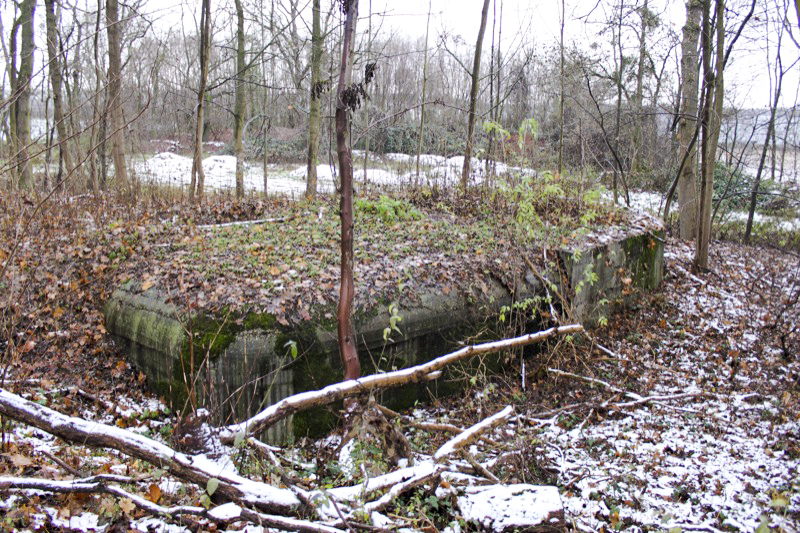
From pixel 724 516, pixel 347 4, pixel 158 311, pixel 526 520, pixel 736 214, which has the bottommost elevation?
pixel 724 516

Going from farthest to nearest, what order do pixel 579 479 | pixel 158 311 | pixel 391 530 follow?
1. pixel 158 311
2. pixel 579 479
3. pixel 391 530

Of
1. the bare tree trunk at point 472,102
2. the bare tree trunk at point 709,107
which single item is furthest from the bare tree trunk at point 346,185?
the bare tree trunk at point 709,107

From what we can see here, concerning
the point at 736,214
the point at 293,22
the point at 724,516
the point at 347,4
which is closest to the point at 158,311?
the point at 347,4

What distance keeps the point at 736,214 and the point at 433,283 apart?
13762mm

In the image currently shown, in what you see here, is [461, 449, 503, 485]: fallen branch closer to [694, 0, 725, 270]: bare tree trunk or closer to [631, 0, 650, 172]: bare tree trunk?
[694, 0, 725, 270]: bare tree trunk

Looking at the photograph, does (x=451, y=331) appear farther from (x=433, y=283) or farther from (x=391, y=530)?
(x=391, y=530)

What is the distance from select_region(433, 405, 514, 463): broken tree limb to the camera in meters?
3.92

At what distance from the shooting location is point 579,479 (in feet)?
14.8

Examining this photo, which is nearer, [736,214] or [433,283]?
[433,283]

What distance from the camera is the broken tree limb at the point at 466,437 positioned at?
12.8 feet

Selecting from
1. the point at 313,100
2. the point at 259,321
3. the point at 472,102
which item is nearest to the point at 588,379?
the point at 259,321

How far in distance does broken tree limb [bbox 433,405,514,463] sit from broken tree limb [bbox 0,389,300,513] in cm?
132

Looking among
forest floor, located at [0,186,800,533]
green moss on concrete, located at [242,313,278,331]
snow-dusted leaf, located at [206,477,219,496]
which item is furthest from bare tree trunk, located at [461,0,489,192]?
snow-dusted leaf, located at [206,477,219,496]

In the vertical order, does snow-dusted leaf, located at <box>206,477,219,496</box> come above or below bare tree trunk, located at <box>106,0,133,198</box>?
below
